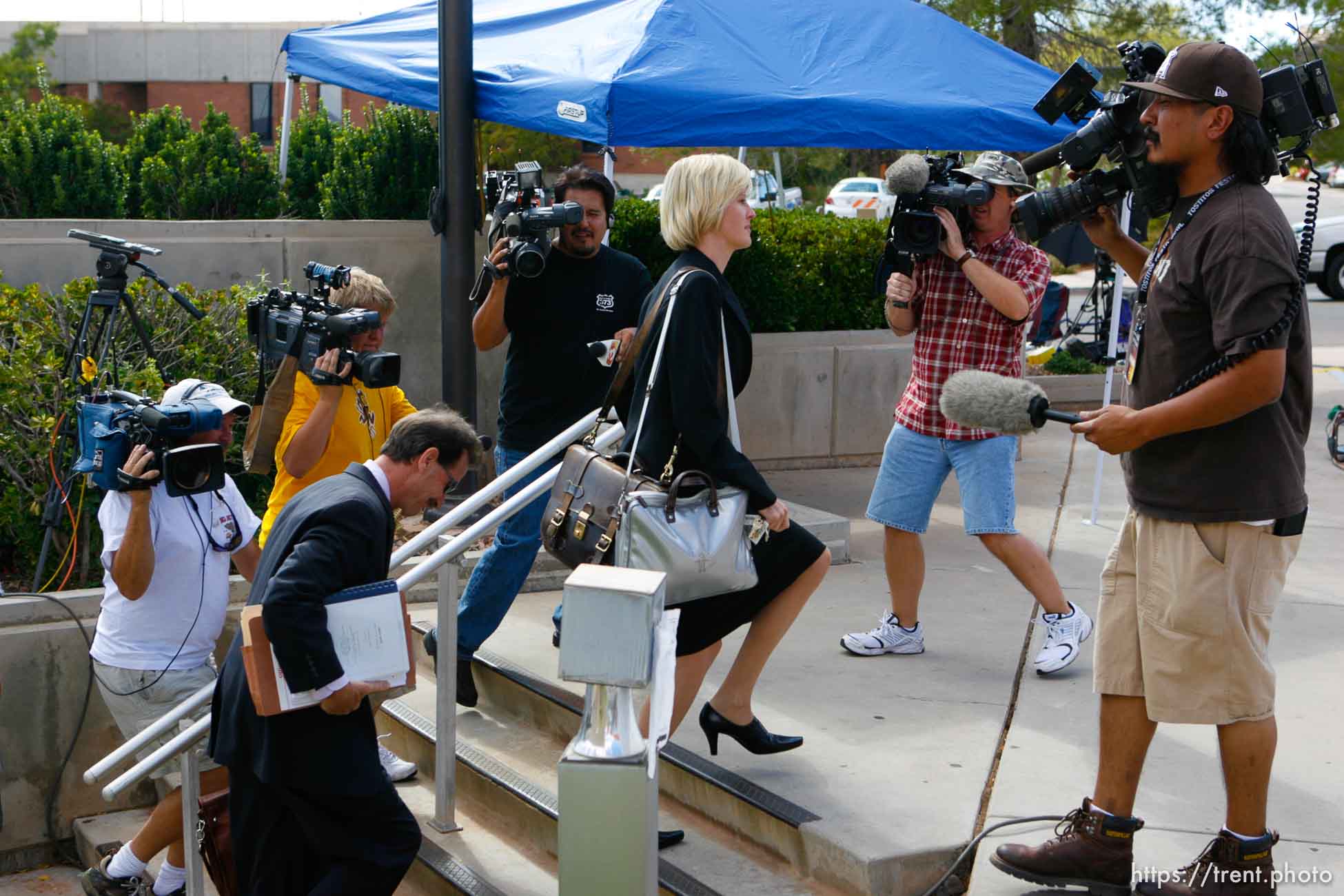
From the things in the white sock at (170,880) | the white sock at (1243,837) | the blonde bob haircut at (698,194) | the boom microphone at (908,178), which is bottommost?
the white sock at (170,880)

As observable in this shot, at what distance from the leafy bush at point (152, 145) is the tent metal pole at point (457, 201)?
2543mm

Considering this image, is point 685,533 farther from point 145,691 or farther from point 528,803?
point 145,691

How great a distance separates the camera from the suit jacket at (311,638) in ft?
10.7

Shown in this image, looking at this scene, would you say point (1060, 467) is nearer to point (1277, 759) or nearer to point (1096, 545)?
point (1096, 545)

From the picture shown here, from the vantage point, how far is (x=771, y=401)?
29.7ft

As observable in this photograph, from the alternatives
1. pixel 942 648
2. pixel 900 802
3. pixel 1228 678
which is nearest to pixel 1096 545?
pixel 942 648

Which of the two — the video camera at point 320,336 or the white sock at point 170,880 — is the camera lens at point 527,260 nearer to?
the video camera at point 320,336

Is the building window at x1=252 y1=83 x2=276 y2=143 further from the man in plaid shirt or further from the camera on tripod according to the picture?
the man in plaid shirt

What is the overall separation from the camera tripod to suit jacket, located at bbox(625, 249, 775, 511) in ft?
9.04

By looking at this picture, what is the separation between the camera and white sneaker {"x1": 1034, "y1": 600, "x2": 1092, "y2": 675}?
5.07 m

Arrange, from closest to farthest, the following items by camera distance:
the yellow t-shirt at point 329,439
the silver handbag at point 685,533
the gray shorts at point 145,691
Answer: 1. the silver handbag at point 685,533
2. the gray shorts at point 145,691
3. the yellow t-shirt at point 329,439

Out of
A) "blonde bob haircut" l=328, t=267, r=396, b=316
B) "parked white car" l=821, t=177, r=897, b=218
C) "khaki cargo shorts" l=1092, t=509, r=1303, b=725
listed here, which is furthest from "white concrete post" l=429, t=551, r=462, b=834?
"parked white car" l=821, t=177, r=897, b=218

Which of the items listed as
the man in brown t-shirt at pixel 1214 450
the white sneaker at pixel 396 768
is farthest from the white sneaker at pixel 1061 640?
the white sneaker at pixel 396 768

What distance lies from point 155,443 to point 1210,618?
288 cm
